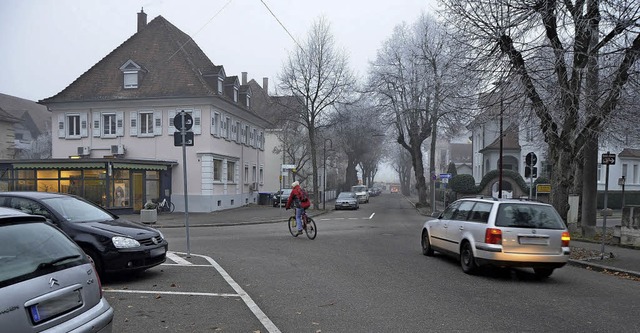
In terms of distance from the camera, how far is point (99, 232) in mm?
7617

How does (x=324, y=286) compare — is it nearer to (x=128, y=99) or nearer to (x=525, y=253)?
(x=525, y=253)

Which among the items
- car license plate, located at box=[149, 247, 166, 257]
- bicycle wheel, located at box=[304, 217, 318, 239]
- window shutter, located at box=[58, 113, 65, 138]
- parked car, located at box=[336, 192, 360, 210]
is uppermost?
window shutter, located at box=[58, 113, 65, 138]

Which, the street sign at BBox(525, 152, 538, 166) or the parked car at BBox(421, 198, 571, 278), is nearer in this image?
the parked car at BBox(421, 198, 571, 278)

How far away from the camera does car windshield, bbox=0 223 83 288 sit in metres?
3.20

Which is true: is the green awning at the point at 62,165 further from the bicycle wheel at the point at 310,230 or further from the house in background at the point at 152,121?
the bicycle wheel at the point at 310,230

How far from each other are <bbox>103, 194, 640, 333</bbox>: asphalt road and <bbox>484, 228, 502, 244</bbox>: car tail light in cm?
72

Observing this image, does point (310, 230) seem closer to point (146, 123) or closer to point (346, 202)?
point (146, 123)

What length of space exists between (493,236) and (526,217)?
30.7 inches

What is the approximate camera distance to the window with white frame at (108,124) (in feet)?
105

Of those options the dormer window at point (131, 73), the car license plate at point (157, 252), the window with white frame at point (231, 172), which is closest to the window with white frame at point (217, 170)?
the window with white frame at point (231, 172)

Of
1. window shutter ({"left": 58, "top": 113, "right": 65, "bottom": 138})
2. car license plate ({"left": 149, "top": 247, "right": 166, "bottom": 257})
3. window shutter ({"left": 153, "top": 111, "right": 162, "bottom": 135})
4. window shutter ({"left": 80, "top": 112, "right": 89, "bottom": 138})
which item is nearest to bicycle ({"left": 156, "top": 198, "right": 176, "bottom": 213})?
window shutter ({"left": 153, "top": 111, "right": 162, "bottom": 135})

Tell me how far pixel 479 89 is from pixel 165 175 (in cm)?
2200

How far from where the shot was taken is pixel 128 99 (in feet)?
101

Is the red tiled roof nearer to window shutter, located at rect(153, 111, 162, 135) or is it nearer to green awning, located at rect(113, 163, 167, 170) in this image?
window shutter, located at rect(153, 111, 162, 135)
